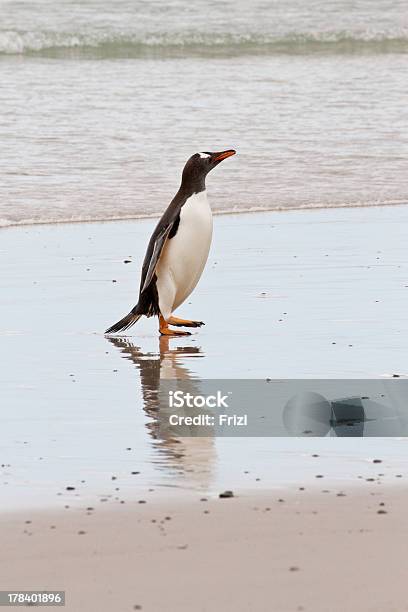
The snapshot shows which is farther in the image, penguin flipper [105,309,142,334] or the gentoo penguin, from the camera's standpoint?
the gentoo penguin

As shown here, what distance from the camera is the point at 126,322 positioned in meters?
7.73

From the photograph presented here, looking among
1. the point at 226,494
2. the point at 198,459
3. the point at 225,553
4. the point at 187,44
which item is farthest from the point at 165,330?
the point at 187,44

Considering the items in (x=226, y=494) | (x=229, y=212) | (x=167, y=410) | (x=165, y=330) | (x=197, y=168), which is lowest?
(x=229, y=212)

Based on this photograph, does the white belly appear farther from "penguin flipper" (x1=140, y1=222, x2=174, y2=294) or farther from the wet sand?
the wet sand

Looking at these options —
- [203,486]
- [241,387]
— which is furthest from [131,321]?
[203,486]

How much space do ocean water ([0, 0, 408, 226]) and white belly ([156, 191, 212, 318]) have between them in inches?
168

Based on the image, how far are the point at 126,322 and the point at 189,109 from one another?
471 inches

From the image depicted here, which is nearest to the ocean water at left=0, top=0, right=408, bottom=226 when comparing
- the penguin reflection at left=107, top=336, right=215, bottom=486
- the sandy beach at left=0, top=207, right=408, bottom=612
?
the sandy beach at left=0, top=207, right=408, bottom=612

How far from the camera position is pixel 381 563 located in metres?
4.02

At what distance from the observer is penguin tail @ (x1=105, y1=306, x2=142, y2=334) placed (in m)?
7.70

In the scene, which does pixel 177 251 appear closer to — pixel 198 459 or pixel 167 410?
pixel 167 410

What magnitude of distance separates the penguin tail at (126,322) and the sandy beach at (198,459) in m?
0.09

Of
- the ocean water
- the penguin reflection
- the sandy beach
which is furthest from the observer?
the ocean water

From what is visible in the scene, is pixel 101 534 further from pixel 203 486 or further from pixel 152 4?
pixel 152 4
